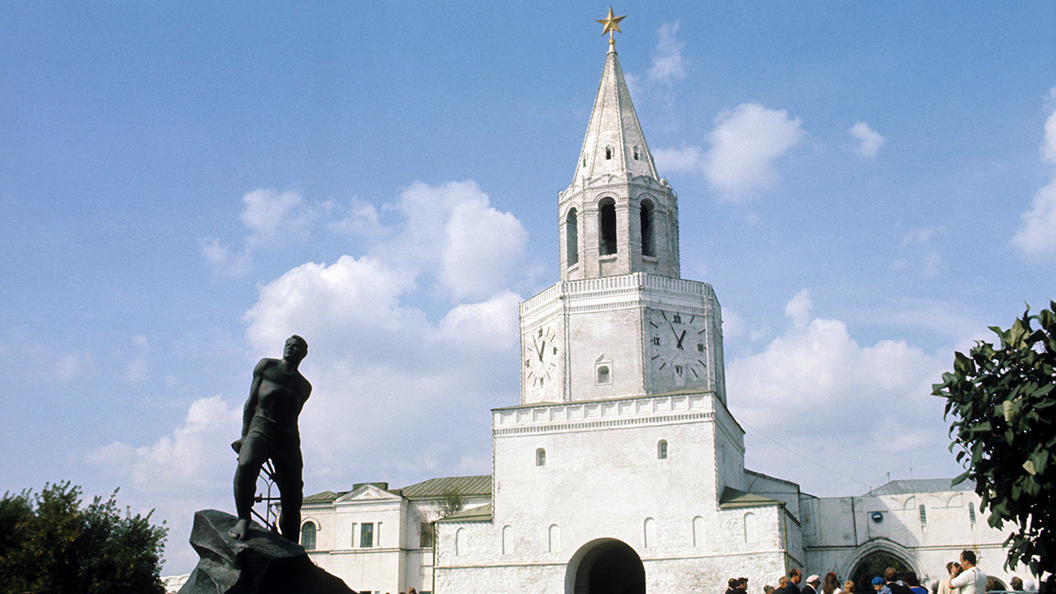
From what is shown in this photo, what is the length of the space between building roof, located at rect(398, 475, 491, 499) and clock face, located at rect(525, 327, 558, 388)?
11.2 meters

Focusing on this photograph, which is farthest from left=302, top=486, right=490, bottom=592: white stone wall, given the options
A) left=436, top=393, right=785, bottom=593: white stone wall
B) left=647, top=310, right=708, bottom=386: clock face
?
left=647, top=310, right=708, bottom=386: clock face

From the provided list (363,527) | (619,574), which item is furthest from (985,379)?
(363,527)

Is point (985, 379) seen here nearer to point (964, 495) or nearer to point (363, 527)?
point (964, 495)

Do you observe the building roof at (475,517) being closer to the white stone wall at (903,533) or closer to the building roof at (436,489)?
the building roof at (436,489)

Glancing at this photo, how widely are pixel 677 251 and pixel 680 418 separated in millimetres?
7825

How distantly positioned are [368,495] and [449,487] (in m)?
4.39

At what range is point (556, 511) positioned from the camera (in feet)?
111

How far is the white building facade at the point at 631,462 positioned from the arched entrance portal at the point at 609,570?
0.25 ft

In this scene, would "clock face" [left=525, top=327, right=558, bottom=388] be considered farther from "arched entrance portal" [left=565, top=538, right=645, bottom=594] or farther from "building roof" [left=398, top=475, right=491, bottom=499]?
"building roof" [left=398, top=475, right=491, bottom=499]

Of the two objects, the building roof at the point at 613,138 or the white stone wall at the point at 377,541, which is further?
the white stone wall at the point at 377,541

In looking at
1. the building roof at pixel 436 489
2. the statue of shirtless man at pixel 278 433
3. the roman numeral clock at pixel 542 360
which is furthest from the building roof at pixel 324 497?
the statue of shirtless man at pixel 278 433

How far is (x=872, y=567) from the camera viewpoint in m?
53.9

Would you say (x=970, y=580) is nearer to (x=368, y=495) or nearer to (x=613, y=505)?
(x=613, y=505)

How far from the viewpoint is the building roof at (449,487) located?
1853 inches
